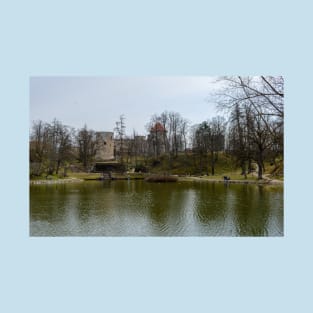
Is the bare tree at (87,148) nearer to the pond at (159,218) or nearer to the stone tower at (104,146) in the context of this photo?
the stone tower at (104,146)

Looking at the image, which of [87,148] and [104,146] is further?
[87,148]

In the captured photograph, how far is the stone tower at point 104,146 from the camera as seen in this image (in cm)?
2161

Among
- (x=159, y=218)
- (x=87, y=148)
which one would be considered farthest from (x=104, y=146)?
(x=159, y=218)

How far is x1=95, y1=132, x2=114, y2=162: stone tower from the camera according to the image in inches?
851

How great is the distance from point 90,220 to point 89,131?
14.6 m

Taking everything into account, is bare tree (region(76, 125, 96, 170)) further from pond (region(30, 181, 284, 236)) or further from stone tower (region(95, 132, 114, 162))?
pond (region(30, 181, 284, 236))

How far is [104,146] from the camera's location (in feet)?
72.5

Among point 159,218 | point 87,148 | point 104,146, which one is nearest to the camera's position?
point 159,218

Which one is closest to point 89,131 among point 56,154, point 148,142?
point 56,154

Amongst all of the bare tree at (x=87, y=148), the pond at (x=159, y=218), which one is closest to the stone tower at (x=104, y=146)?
the bare tree at (x=87, y=148)

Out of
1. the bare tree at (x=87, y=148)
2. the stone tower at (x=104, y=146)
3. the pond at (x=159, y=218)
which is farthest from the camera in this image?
the stone tower at (x=104, y=146)

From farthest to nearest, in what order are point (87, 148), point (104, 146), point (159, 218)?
point (87, 148)
point (104, 146)
point (159, 218)

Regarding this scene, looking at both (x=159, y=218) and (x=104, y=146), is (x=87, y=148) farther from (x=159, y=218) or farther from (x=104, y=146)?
(x=159, y=218)

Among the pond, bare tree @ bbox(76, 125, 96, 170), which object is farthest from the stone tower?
the pond
